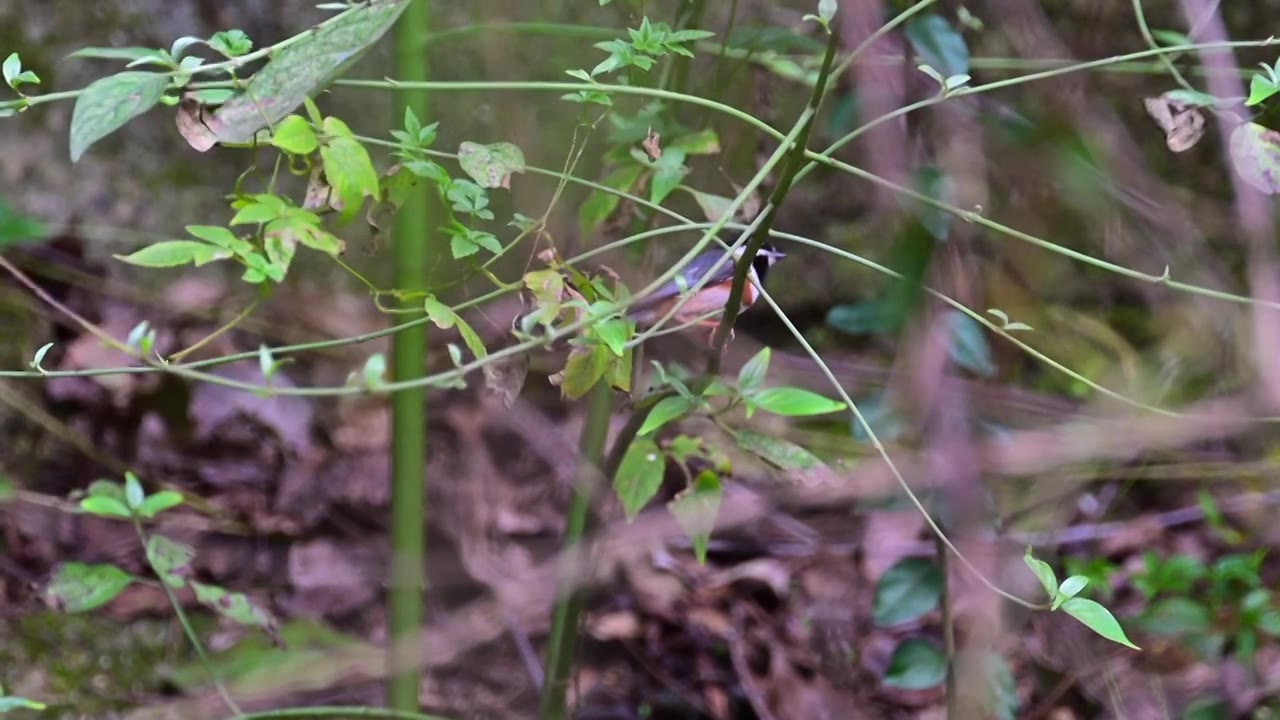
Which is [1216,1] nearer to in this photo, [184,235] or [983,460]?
[983,460]

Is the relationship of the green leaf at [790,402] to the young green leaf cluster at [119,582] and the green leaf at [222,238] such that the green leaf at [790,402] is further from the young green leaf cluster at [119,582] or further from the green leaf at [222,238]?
the young green leaf cluster at [119,582]

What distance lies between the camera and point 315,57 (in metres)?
0.66

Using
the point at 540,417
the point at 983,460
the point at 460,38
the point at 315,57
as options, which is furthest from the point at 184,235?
the point at 983,460

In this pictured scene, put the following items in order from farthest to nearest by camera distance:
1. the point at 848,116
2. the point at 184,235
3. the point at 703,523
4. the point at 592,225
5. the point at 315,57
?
the point at 184,235 < the point at 848,116 < the point at 592,225 < the point at 703,523 < the point at 315,57

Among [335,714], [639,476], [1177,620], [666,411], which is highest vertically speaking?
[666,411]

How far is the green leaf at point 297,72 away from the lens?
63 centimetres

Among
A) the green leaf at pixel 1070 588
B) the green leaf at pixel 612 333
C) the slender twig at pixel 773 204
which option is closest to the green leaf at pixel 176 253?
the green leaf at pixel 612 333

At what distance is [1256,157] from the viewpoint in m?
0.70

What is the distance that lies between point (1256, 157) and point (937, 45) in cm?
35

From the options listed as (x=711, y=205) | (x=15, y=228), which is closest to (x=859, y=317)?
(x=711, y=205)

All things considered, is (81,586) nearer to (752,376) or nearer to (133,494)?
(133,494)

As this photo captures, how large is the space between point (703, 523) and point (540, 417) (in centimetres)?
83

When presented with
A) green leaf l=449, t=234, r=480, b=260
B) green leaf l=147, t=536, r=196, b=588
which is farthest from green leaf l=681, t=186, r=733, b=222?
green leaf l=147, t=536, r=196, b=588

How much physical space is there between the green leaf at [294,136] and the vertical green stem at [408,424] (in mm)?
254
